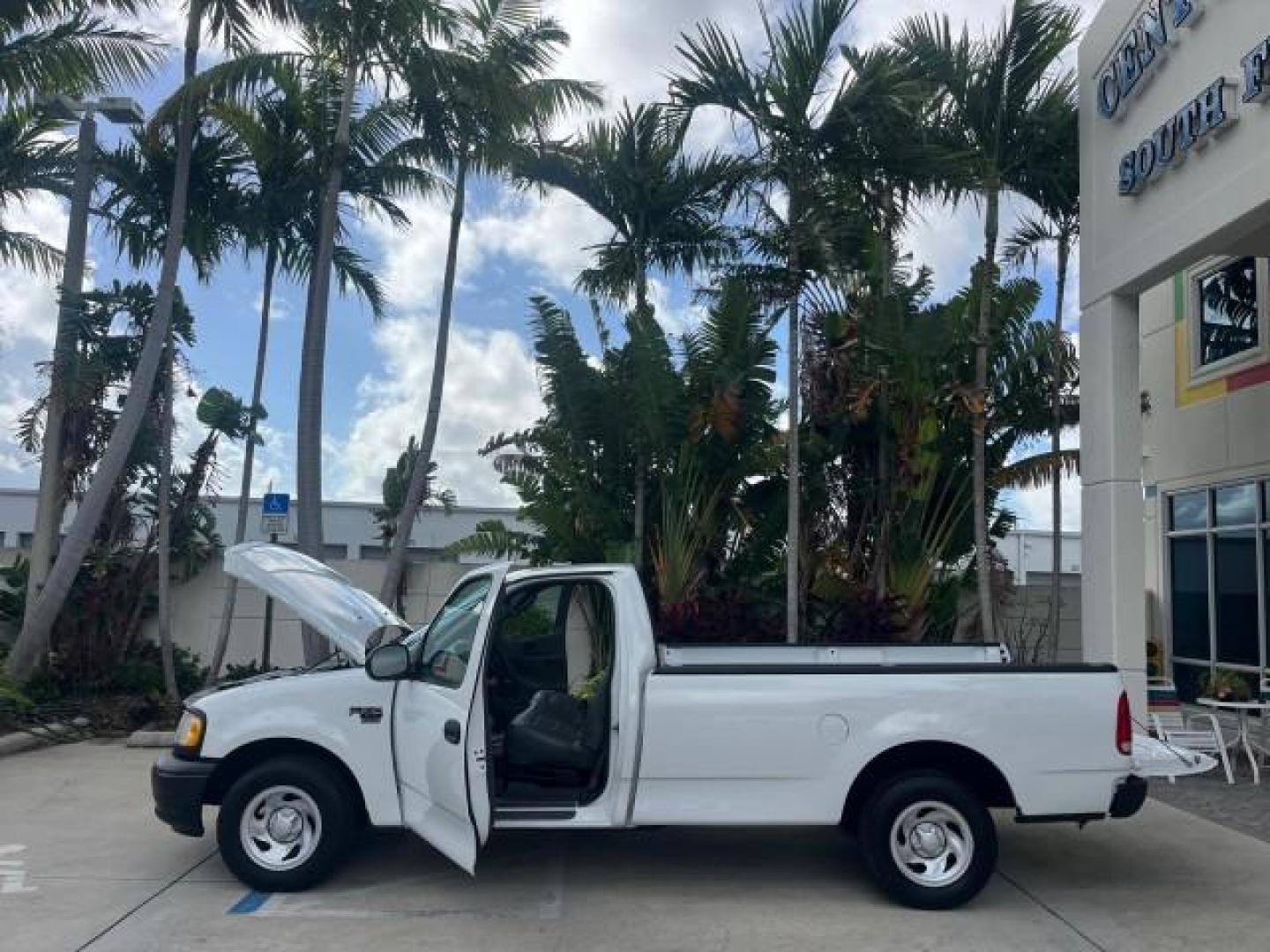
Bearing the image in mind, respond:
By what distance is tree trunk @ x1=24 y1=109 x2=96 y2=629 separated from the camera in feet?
42.7

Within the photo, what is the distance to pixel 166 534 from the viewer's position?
41.6ft

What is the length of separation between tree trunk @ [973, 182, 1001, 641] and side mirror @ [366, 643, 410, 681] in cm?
728

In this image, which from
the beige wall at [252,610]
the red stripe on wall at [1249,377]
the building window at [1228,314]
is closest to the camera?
the red stripe on wall at [1249,377]

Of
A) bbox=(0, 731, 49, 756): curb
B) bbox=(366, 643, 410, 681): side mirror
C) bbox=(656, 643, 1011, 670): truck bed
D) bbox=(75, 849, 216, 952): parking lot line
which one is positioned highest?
bbox=(656, 643, 1011, 670): truck bed

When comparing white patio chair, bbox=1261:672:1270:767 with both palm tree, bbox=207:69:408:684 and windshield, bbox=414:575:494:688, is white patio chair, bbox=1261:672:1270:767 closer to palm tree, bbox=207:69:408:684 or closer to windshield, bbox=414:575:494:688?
windshield, bbox=414:575:494:688

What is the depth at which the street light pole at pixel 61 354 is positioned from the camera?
12992 mm

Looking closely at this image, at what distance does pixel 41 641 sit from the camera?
12.3 m

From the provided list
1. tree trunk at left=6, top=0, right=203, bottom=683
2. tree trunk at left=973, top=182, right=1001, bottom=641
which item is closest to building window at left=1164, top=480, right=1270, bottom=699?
tree trunk at left=973, top=182, right=1001, bottom=641

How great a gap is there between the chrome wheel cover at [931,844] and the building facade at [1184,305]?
15.3ft

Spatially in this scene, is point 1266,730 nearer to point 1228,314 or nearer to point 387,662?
point 1228,314

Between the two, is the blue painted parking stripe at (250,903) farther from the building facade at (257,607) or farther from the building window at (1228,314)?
the building window at (1228,314)

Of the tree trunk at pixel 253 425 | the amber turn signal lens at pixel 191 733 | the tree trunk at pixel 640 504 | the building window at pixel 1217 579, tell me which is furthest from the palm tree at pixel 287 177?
the building window at pixel 1217 579

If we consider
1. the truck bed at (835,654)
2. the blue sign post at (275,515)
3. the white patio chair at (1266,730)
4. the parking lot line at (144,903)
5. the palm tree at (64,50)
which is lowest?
the parking lot line at (144,903)

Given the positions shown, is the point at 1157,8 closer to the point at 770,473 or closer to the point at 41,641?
the point at 770,473
